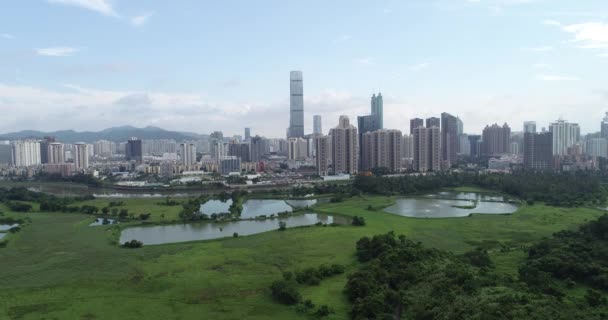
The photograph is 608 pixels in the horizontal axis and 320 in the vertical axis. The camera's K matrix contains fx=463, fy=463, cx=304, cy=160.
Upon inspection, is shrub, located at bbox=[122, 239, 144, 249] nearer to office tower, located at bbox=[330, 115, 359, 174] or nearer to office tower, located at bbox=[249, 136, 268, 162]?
office tower, located at bbox=[330, 115, 359, 174]

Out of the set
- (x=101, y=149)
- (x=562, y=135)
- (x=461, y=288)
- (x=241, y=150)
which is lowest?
(x=461, y=288)

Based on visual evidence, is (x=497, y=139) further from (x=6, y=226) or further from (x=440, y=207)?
(x=6, y=226)

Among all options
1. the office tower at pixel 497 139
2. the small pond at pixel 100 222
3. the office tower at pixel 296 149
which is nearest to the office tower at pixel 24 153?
the office tower at pixel 296 149

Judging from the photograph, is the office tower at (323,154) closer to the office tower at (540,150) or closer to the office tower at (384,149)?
the office tower at (384,149)

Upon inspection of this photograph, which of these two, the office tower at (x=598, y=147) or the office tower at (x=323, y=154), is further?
the office tower at (x=598, y=147)

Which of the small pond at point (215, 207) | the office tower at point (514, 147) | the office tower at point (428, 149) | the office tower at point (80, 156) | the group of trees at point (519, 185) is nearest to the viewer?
the small pond at point (215, 207)

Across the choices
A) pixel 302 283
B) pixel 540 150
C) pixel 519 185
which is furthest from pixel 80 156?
pixel 302 283

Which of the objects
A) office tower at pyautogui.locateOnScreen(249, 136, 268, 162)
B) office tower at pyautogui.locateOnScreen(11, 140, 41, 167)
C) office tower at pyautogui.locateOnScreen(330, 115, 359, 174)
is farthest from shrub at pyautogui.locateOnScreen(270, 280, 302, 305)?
office tower at pyautogui.locateOnScreen(11, 140, 41, 167)

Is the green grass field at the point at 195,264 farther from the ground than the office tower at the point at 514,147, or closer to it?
closer to it
